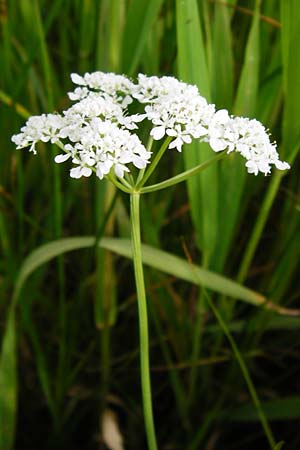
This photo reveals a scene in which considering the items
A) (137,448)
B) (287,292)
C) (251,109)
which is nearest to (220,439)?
(137,448)

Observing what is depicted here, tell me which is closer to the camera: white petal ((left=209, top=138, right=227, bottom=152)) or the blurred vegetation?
white petal ((left=209, top=138, right=227, bottom=152))

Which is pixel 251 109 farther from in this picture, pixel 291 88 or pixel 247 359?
pixel 247 359

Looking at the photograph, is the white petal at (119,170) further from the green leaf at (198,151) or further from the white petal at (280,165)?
the green leaf at (198,151)

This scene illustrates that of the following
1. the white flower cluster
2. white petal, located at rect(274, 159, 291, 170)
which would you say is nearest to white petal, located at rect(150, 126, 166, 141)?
the white flower cluster

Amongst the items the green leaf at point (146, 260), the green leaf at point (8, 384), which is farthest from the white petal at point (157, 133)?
the green leaf at point (8, 384)

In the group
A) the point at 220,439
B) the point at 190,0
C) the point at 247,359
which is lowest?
the point at 220,439

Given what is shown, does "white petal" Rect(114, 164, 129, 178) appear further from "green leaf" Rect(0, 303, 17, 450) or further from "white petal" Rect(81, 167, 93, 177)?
"green leaf" Rect(0, 303, 17, 450)

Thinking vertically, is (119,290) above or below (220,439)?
above
